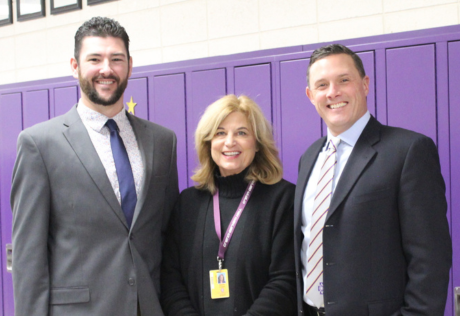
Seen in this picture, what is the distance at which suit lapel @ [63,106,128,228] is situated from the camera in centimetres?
182

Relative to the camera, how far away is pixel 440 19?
8.82ft


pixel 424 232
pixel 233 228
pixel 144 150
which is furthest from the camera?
pixel 144 150

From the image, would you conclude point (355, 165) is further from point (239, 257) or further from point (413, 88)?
point (413, 88)

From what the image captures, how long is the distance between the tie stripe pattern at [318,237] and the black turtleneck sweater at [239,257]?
0.15 meters

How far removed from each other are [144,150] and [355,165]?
91 cm

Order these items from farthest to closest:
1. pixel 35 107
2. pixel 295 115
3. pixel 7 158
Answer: pixel 7 158 → pixel 35 107 → pixel 295 115

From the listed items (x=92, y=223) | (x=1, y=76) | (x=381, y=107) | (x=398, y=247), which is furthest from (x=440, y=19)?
(x=1, y=76)

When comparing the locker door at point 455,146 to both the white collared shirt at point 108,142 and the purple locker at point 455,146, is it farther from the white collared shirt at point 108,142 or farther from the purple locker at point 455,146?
the white collared shirt at point 108,142

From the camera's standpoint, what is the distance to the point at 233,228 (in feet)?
6.20

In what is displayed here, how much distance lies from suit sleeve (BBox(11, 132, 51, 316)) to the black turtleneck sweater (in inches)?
19.9

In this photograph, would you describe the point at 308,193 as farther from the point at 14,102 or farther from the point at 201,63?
the point at 14,102

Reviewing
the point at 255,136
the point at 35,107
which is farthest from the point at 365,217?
the point at 35,107

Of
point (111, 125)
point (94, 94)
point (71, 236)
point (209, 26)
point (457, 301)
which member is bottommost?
point (457, 301)

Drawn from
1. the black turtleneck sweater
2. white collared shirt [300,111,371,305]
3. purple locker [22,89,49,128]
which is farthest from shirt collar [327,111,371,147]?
purple locker [22,89,49,128]
